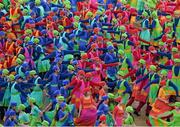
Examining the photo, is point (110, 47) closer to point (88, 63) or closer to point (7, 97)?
point (88, 63)

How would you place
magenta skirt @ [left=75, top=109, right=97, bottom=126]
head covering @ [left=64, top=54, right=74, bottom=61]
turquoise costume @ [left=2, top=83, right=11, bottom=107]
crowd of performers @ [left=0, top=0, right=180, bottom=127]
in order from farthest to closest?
head covering @ [left=64, top=54, right=74, bottom=61], turquoise costume @ [left=2, top=83, right=11, bottom=107], crowd of performers @ [left=0, top=0, right=180, bottom=127], magenta skirt @ [left=75, top=109, right=97, bottom=126]

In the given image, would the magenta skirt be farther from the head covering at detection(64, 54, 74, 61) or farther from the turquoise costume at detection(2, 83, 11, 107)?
the head covering at detection(64, 54, 74, 61)

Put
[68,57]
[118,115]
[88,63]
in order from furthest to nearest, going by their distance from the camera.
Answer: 1. [68,57]
2. [88,63]
3. [118,115]

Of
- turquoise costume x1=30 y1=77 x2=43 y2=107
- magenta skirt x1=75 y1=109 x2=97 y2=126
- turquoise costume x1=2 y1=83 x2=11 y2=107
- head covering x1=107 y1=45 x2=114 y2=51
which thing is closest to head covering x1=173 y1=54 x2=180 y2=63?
head covering x1=107 y1=45 x2=114 y2=51

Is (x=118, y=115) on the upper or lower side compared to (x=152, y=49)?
lower

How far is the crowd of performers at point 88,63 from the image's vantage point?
1598cm

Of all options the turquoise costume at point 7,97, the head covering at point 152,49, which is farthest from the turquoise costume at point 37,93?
the head covering at point 152,49

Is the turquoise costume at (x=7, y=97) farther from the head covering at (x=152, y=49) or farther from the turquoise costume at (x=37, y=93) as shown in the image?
the head covering at (x=152, y=49)

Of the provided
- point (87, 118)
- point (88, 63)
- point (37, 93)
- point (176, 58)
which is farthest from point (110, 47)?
point (87, 118)

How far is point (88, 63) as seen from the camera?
1817 cm

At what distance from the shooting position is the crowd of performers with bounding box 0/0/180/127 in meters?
16.0

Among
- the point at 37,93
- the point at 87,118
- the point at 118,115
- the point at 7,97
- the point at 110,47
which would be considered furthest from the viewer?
the point at 110,47

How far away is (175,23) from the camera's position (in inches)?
812

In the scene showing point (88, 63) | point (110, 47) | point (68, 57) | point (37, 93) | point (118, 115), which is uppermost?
point (110, 47)
